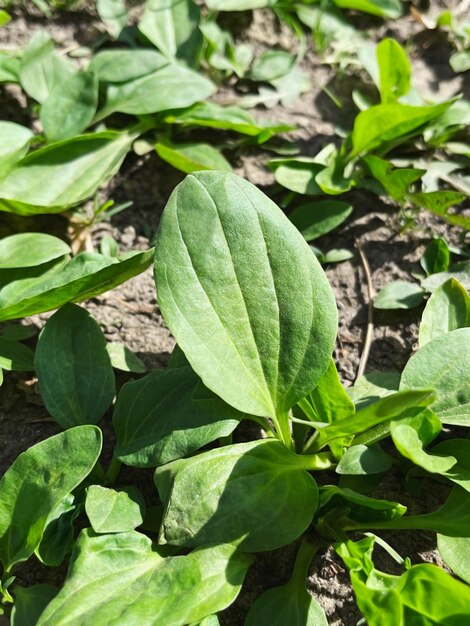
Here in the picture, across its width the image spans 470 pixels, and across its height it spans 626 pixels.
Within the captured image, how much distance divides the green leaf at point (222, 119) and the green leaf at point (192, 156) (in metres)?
0.06

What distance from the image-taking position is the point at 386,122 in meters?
1.87

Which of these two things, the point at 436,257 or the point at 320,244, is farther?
the point at 320,244

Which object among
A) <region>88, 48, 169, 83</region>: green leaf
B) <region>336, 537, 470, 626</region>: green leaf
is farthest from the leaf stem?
<region>88, 48, 169, 83</region>: green leaf

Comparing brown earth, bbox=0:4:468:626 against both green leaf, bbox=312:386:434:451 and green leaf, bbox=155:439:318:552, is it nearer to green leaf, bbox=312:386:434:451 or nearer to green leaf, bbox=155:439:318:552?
green leaf, bbox=155:439:318:552

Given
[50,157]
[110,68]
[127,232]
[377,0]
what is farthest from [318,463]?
[377,0]

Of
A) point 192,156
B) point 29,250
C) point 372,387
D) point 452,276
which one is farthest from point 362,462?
point 192,156

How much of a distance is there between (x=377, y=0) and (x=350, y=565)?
192 cm

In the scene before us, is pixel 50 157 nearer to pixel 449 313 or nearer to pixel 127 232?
pixel 127 232

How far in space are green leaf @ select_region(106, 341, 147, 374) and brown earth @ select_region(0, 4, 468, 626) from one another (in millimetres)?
54

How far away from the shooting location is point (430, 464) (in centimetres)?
117

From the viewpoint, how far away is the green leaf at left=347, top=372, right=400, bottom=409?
4.85 ft

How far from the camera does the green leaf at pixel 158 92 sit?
196 cm

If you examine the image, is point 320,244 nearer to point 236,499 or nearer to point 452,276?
point 452,276

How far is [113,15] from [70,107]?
0.51 metres
